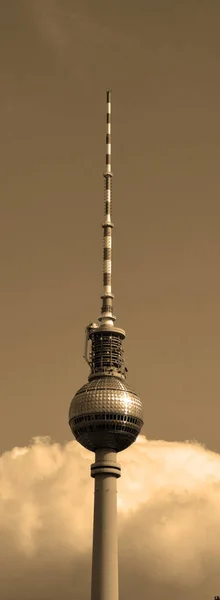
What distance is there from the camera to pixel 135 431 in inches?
7200

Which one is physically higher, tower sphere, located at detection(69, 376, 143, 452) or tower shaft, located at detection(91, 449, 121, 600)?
tower sphere, located at detection(69, 376, 143, 452)

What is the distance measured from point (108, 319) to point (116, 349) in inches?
317

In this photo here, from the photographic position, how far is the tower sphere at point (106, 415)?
17850 centimetres

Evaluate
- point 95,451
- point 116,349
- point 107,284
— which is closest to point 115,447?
point 95,451

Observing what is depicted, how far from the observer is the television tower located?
556 feet

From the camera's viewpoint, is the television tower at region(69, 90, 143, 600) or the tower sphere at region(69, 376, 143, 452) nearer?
the television tower at region(69, 90, 143, 600)

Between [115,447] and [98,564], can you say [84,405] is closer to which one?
[115,447]

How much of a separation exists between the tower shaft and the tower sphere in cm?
367

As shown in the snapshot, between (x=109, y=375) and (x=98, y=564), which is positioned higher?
(x=109, y=375)

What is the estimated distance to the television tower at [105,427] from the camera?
169 m

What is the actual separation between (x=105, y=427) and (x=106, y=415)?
2.92 meters

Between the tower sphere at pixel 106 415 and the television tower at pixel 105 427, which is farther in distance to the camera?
the tower sphere at pixel 106 415

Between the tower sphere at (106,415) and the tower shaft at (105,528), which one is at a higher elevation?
the tower sphere at (106,415)

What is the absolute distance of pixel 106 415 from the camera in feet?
584
